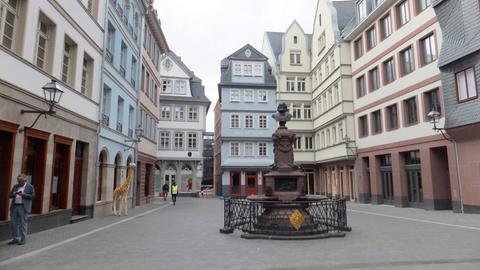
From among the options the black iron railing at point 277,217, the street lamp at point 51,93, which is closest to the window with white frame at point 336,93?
the black iron railing at point 277,217

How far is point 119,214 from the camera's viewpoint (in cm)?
1744

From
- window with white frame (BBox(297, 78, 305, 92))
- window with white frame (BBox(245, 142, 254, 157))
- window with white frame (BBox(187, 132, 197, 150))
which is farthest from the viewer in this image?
window with white frame (BBox(187, 132, 197, 150))

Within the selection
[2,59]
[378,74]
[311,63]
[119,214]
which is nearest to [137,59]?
[119,214]

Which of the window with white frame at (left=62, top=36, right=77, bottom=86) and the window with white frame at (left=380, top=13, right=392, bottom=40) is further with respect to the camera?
the window with white frame at (left=380, top=13, right=392, bottom=40)

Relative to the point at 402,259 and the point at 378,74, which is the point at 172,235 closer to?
the point at 402,259

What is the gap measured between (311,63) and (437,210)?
2349 centimetres

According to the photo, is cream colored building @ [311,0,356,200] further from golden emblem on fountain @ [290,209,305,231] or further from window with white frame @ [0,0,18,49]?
window with white frame @ [0,0,18,49]

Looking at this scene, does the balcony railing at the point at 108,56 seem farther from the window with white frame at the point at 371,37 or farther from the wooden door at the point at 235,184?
the wooden door at the point at 235,184

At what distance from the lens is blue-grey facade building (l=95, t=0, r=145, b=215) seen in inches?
687

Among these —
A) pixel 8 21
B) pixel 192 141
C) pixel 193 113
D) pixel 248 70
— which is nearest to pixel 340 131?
pixel 248 70

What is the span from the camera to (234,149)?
125 feet

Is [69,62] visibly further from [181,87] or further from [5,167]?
[181,87]

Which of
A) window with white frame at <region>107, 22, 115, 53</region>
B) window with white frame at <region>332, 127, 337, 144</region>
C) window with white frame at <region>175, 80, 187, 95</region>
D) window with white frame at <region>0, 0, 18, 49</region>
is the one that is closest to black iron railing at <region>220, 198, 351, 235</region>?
window with white frame at <region>0, 0, 18, 49</region>

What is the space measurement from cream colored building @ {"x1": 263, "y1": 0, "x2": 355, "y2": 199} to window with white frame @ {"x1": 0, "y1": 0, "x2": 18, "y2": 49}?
24.6 m
